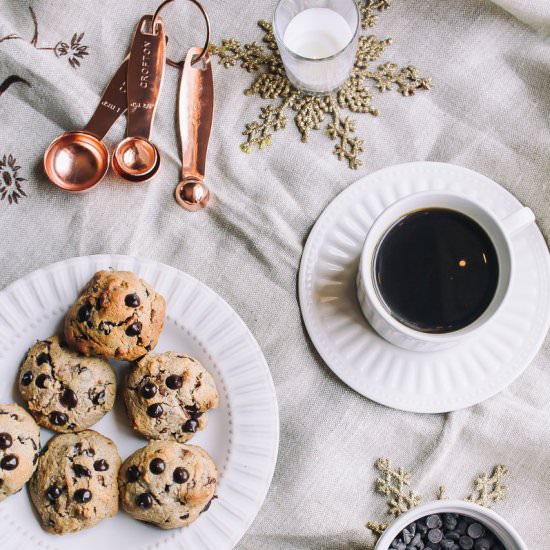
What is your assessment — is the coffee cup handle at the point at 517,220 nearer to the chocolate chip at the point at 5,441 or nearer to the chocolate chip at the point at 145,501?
the chocolate chip at the point at 145,501

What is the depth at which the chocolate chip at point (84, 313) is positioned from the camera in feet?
4.73

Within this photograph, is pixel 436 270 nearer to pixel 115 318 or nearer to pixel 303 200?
pixel 303 200

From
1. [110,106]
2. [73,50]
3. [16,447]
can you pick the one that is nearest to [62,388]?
[16,447]

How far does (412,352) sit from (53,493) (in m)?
0.80

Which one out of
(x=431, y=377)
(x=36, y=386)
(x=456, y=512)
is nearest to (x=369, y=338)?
(x=431, y=377)

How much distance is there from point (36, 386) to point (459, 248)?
90 cm

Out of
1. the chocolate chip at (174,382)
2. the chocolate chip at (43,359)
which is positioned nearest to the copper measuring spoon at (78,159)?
the chocolate chip at (43,359)

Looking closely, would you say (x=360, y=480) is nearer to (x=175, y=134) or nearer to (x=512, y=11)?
(x=175, y=134)

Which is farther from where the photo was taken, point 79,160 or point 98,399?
point 79,160

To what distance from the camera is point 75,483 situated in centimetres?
144

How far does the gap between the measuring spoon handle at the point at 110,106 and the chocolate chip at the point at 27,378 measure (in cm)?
56

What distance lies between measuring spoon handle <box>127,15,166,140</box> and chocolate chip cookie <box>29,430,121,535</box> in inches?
27.7

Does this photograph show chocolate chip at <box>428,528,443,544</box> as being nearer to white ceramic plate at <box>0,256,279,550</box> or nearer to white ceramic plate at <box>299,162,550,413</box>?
white ceramic plate at <box>299,162,550,413</box>

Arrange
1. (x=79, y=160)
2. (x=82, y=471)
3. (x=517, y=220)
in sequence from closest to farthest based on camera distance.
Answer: (x=517, y=220) → (x=82, y=471) → (x=79, y=160)
